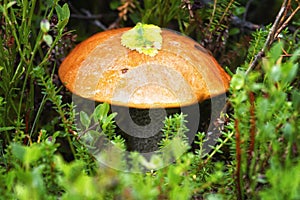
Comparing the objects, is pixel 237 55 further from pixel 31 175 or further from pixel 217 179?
pixel 31 175

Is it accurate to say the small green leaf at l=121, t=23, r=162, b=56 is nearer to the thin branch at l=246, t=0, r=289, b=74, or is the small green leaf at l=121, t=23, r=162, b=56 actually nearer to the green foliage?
the thin branch at l=246, t=0, r=289, b=74

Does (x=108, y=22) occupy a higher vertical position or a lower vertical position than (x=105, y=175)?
lower

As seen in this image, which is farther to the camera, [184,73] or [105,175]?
[184,73]

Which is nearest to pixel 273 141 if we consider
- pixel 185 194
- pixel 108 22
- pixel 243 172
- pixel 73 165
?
pixel 243 172

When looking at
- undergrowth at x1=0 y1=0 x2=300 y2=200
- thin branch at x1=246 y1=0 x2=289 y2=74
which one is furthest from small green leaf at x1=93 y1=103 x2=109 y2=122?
thin branch at x1=246 y1=0 x2=289 y2=74

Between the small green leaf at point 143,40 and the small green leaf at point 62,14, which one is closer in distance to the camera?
the small green leaf at point 62,14

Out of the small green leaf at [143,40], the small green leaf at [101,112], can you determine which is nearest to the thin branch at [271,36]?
the small green leaf at [143,40]

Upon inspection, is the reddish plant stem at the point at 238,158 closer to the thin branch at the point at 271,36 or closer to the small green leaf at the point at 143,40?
the thin branch at the point at 271,36

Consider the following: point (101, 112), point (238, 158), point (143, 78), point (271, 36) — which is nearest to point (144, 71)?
point (143, 78)

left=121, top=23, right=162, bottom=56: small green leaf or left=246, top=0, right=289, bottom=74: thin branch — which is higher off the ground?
left=246, top=0, right=289, bottom=74: thin branch
